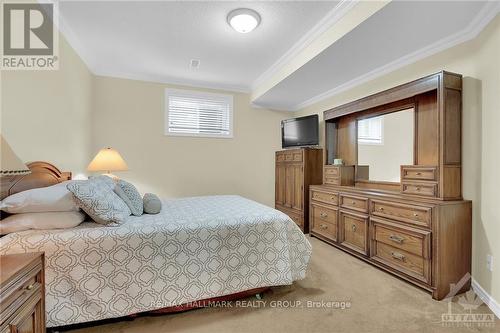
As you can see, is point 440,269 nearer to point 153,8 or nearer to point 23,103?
point 153,8

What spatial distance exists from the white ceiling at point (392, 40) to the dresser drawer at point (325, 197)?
5.48 feet

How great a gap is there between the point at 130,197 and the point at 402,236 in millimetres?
2611

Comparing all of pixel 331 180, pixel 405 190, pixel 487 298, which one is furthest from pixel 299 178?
pixel 487 298

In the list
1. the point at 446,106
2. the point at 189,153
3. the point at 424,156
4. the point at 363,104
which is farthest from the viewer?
the point at 189,153

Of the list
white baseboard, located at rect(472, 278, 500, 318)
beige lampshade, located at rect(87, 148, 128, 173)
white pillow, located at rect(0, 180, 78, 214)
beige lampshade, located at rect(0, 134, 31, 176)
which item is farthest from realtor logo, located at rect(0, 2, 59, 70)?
white baseboard, located at rect(472, 278, 500, 318)

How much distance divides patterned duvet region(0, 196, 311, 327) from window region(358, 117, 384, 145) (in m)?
1.96

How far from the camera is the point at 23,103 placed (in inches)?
76.8

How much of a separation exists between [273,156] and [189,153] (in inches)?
67.7

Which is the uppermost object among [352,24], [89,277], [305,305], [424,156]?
[352,24]

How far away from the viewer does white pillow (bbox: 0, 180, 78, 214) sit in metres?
1.53

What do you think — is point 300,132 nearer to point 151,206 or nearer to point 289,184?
point 289,184

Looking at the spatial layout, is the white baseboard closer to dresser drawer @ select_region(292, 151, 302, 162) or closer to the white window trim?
the white window trim

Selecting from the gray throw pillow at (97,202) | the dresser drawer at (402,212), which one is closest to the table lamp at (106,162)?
the gray throw pillow at (97,202)

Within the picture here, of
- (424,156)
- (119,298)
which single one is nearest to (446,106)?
(424,156)
